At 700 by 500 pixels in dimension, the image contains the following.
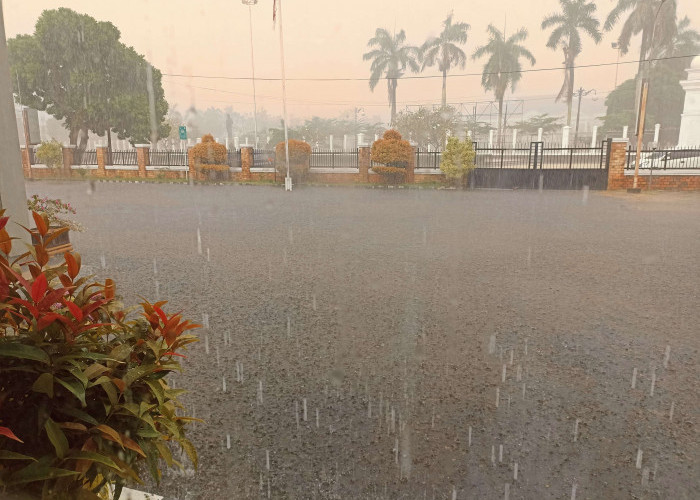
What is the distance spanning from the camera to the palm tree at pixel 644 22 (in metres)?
47.4

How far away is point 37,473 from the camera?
146cm

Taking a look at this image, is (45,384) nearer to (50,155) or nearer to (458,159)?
(458,159)

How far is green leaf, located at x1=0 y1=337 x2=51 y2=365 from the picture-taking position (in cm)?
146

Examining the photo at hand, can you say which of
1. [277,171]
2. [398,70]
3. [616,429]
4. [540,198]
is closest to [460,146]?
[540,198]

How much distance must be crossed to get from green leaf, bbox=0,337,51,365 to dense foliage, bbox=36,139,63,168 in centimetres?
3606

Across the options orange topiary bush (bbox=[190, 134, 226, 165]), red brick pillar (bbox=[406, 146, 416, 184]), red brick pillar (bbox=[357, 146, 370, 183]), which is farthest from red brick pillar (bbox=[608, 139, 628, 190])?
orange topiary bush (bbox=[190, 134, 226, 165])

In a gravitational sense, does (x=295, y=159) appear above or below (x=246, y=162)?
above

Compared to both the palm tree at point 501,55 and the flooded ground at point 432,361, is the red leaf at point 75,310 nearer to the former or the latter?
the flooded ground at point 432,361

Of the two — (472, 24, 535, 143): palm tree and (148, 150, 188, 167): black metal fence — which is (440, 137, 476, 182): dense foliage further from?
(472, 24, 535, 143): palm tree

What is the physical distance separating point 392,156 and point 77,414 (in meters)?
25.4

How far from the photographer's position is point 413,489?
2934 mm

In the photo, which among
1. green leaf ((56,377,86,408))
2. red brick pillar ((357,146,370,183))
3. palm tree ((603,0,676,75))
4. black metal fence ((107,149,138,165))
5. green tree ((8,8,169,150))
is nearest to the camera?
green leaf ((56,377,86,408))

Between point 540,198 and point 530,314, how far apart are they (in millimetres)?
15169

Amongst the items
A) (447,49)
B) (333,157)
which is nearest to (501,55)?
(447,49)
